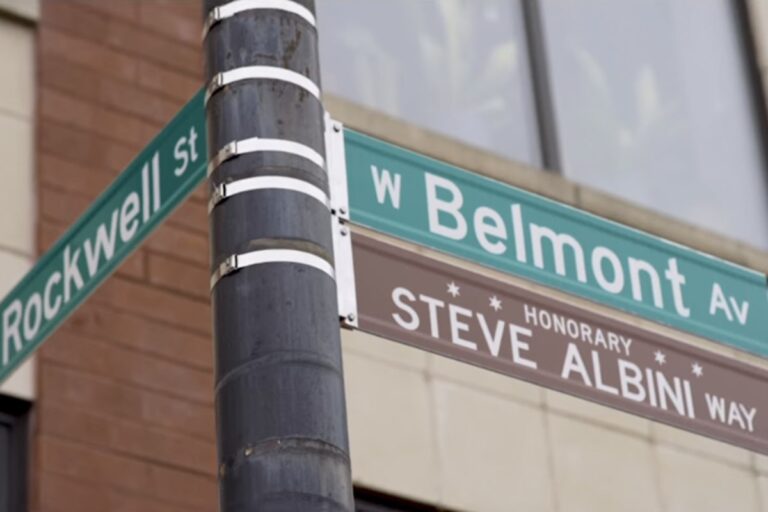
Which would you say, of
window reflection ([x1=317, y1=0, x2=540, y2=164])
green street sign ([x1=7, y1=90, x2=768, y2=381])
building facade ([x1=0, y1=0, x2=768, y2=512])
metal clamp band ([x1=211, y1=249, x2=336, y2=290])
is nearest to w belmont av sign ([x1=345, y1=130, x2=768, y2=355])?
green street sign ([x1=7, y1=90, x2=768, y2=381])

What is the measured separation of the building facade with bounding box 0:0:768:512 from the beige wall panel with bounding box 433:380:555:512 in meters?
0.01

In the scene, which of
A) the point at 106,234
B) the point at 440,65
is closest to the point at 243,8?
the point at 106,234

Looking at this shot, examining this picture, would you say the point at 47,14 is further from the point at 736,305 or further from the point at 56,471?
the point at 736,305

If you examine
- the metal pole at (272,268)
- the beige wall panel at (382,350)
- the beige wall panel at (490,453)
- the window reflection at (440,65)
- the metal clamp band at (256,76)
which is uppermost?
the window reflection at (440,65)

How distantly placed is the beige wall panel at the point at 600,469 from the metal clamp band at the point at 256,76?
579cm

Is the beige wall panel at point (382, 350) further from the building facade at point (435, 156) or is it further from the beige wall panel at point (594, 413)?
the beige wall panel at point (594, 413)

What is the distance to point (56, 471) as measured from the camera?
337 inches

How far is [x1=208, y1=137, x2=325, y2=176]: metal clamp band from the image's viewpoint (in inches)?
188

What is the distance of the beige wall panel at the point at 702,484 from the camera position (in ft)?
35.4

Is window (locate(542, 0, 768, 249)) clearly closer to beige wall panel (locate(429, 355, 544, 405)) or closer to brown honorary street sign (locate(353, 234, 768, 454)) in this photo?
beige wall panel (locate(429, 355, 544, 405))

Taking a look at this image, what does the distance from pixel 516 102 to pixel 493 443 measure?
231 cm

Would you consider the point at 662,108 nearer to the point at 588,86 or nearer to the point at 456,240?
the point at 588,86

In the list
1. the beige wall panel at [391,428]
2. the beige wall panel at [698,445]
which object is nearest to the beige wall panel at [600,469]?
the beige wall panel at [698,445]

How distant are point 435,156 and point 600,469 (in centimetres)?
192
